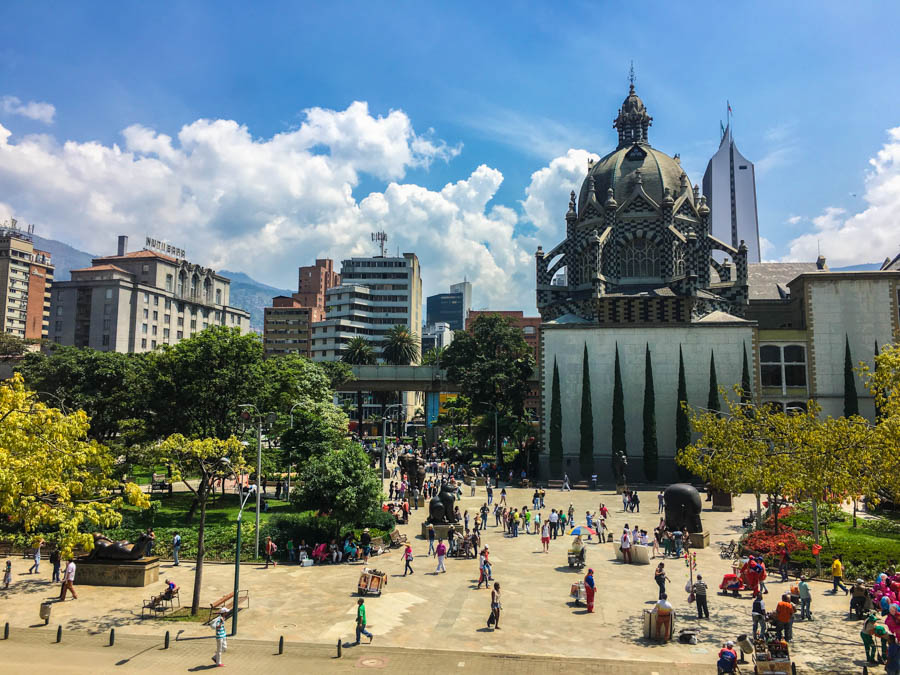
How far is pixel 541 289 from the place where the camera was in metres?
77.9

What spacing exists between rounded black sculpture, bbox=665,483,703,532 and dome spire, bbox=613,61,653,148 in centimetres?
5893

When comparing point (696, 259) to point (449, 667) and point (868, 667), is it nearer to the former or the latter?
point (868, 667)

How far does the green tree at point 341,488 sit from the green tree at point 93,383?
19.8 meters

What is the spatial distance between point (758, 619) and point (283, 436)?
109ft

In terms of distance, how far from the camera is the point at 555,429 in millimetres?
61344

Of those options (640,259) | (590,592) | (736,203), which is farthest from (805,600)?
(736,203)

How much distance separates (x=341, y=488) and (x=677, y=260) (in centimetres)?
5201

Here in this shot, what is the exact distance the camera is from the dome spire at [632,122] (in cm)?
8244

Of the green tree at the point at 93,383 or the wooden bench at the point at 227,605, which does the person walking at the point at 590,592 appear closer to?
the wooden bench at the point at 227,605

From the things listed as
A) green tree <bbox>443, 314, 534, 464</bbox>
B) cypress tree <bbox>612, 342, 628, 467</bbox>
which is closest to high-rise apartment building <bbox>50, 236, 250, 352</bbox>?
green tree <bbox>443, 314, 534, 464</bbox>

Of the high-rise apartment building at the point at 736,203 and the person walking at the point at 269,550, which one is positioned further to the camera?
the high-rise apartment building at the point at 736,203

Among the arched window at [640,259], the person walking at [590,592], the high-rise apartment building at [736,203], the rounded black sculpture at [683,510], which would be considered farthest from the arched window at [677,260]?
the high-rise apartment building at [736,203]

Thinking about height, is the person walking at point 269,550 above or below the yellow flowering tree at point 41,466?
below

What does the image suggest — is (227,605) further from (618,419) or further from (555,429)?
(618,419)
